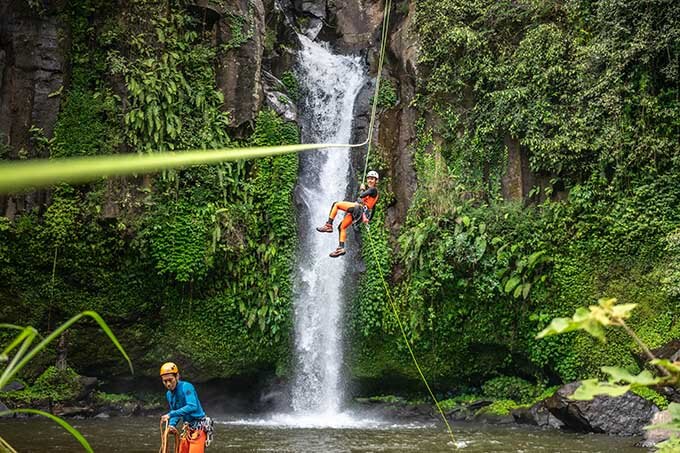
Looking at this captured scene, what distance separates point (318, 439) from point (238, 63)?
9.17m

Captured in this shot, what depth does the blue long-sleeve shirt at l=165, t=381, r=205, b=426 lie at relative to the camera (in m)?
6.39

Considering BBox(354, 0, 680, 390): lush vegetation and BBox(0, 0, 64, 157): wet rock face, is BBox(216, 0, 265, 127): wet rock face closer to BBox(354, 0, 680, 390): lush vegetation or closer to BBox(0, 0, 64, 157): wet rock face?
BBox(0, 0, 64, 157): wet rock face

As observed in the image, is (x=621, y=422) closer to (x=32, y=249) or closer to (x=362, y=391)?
(x=362, y=391)

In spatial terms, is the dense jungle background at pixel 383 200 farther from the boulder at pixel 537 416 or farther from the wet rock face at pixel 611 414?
the wet rock face at pixel 611 414

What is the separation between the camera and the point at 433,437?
11531 mm

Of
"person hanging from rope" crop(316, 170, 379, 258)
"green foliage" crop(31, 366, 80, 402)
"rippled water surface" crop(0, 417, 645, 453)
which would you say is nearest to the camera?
"rippled water surface" crop(0, 417, 645, 453)

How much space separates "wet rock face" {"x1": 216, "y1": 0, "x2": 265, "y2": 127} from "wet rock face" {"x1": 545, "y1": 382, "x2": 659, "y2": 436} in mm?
9569

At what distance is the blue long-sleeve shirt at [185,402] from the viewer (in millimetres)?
6395

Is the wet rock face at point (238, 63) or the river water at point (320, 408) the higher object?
the wet rock face at point (238, 63)

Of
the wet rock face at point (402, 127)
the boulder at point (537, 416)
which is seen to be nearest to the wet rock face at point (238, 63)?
the wet rock face at point (402, 127)

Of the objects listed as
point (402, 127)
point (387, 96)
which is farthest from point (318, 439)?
point (387, 96)

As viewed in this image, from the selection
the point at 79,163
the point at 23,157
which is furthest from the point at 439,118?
the point at 79,163

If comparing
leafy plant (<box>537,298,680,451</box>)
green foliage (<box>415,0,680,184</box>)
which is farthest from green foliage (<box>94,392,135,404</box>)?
leafy plant (<box>537,298,680,451</box>)

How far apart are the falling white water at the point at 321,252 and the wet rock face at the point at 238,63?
2146mm
